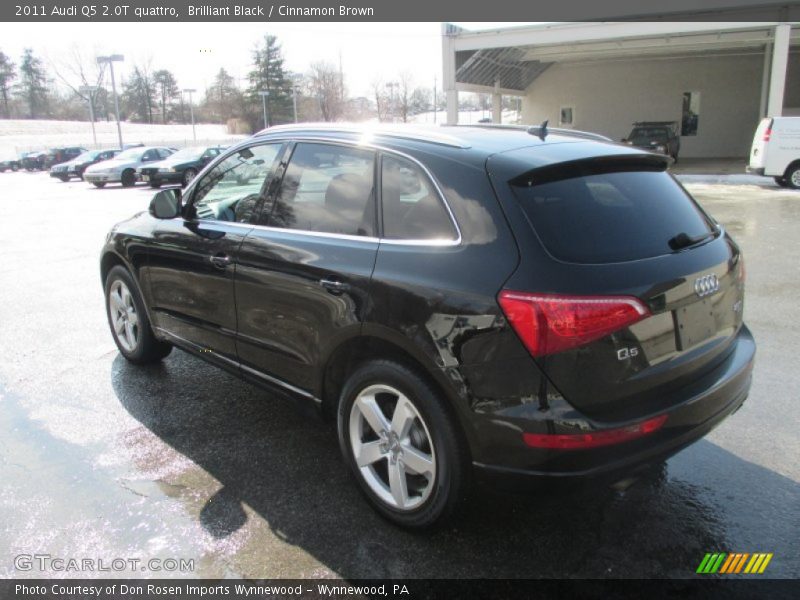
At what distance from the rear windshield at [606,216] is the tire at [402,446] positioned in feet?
2.63

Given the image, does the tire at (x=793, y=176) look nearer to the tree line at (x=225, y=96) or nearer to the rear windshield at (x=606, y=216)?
the rear windshield at (x=606, y=216)

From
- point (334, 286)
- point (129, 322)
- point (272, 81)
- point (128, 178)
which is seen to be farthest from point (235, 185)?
point (272, 81)

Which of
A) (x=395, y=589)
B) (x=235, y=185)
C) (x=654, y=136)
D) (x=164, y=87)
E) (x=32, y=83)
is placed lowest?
(x=395, y=589)

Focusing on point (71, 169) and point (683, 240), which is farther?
point (71, 169)

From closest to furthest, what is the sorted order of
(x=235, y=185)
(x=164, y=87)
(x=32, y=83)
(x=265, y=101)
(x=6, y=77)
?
(x=235, y=185)
(x=265, y=101)
(x=6, y=77)
(x=32, y=83)
(x=164, y=87)

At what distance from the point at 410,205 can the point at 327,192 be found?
60cm

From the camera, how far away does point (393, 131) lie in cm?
301

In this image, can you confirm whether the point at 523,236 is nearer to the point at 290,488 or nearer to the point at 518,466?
the point at 518,466

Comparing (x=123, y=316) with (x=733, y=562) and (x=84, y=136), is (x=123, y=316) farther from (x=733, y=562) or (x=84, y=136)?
(x=84, y=136)

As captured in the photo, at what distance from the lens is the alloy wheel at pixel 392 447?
8.60 feet

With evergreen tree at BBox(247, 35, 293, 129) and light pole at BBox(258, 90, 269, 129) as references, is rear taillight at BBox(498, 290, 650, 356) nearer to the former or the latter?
light pole at BBox(258, 90, 269, 129)

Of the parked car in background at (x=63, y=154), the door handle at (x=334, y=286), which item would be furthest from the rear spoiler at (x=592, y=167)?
the parked car in background at (x=63, y=154)

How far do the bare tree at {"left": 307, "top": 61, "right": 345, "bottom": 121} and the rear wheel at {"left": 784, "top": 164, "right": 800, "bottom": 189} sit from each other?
63.7m

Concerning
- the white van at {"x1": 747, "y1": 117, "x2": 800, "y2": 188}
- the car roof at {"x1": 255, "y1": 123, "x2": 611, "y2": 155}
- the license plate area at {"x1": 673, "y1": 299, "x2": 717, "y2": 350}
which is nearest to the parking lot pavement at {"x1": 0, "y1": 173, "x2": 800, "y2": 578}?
the license plate area at {"x1": 673, "y1": 299, "x2": 717, "y2": 350}
